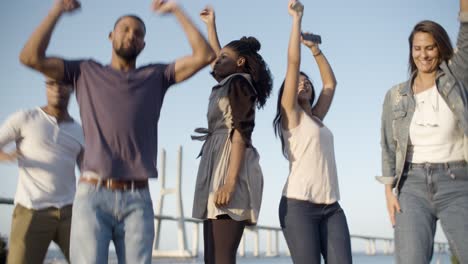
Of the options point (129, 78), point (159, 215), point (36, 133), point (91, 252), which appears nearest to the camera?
point (91, 252)

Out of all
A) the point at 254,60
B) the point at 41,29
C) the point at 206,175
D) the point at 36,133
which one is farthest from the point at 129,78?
the point at 36,133

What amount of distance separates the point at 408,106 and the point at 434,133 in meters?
0.18

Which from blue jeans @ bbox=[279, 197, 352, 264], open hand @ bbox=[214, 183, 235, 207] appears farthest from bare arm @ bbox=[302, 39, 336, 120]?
open hand @ bbox=[214, 183, 235, 207]

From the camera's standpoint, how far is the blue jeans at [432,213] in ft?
8.04

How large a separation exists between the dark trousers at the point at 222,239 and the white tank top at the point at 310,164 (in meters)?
0.36

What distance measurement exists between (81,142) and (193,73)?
4.20 ft

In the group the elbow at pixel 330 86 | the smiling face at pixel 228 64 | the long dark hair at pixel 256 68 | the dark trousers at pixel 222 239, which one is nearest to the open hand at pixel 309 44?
the elbow at pixel 330 86

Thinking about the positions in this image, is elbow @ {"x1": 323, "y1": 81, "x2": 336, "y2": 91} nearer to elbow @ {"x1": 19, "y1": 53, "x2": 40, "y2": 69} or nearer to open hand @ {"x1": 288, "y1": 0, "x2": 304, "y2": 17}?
open hand @ {"x1": 288, "y1": 0, "x2": 304, "y2": 17}

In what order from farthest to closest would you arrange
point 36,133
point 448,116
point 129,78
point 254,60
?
point 36,133, point 254,60, point 448,116, point 129,78

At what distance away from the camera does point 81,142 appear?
3396mm

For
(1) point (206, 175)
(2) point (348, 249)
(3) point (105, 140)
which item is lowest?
(2) point (348, 249)

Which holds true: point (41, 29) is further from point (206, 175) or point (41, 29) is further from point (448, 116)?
point (448, 116)

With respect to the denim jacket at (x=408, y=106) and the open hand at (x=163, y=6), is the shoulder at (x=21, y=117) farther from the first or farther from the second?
the denim jacket at (x=408, y=106)

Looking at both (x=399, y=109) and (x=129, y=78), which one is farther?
(x=399, y=109)
